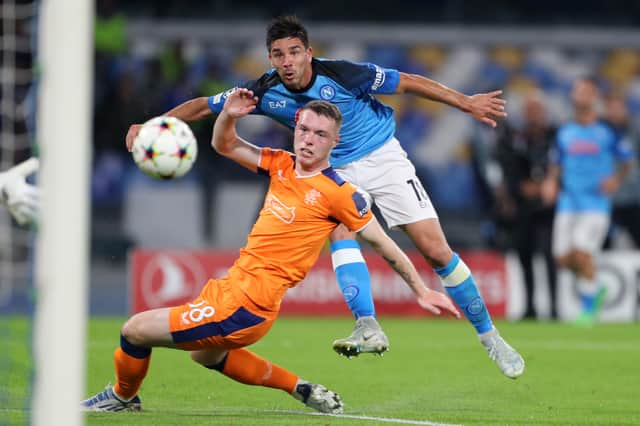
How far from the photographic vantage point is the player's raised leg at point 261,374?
6.32 meters

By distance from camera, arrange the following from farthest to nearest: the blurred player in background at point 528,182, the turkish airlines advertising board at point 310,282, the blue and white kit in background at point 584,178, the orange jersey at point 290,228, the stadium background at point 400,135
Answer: the blurred player in background at point 528,182 < the turkish airlines advertising board at point 310,282 < the blue and white kit in background at point 584,178 < the stadium background at point 400,135 < the orange jersey at point 290,228

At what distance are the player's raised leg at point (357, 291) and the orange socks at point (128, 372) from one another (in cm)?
113

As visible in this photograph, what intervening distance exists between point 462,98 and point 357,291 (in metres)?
1.32

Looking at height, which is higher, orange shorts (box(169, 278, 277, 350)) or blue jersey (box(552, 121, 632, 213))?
orange shorts (box(169, 278, 277, 350))

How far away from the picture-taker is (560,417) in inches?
254

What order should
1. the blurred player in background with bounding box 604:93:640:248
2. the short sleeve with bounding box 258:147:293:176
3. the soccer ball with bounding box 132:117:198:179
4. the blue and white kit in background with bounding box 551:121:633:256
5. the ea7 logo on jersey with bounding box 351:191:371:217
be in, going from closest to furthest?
the soccer ball with bounding box 132:117:198:179
the ea7 logo on jersey with bounding box 351:191:371:217
the short sleeve with bounding box 258:147:293:176
the blue and white kit in background with bounding box 551:121:633:256
the blurred player in background with bounding box 604:93:640:248

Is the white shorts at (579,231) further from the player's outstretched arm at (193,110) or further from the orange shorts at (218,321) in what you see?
the orange shorts at (218,321)

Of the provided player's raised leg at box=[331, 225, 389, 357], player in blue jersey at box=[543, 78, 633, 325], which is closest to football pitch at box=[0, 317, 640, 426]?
player's raised leg at box=[331, 225, 389, 357]

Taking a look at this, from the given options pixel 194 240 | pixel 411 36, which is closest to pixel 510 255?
pixel 194 240

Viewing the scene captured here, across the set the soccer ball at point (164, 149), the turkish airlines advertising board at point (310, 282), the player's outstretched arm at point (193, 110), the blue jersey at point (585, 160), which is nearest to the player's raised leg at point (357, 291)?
the player's outstretched arm at point (193, 110)

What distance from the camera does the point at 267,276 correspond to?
6023 mm

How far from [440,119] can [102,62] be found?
5.45 metres

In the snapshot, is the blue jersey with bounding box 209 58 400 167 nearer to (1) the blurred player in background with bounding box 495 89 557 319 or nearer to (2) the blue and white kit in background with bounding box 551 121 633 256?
(2) the blue and white kit in background with bounding box 551 121 633 256

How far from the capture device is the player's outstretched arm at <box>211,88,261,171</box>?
20.4 feet
